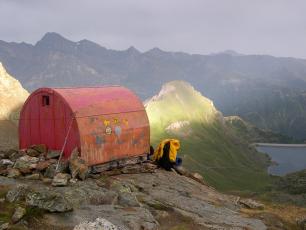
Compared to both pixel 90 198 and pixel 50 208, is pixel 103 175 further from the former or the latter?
pixel 50 208

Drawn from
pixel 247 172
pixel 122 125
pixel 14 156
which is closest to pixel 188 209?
pixel 122 125

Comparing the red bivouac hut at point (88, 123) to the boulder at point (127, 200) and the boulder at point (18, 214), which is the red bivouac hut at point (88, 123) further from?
the boulder at point (18, 214)

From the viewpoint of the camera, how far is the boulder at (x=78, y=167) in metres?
24.4

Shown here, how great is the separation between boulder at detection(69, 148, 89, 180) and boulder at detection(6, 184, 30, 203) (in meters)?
4.31

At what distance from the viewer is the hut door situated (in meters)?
27.9

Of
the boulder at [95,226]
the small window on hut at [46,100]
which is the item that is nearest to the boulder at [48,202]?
the boulder at [95,226]

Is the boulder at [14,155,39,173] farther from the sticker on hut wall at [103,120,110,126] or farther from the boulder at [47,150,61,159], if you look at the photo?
the sticker on hut wall at [103,120,110,126]

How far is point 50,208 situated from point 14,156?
33.3ft

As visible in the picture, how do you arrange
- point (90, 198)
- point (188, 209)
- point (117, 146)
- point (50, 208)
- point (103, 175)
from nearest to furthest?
point (50, 208) < point (90, 198) < point (188, 209) < point (103, 175) < point (117, 146)

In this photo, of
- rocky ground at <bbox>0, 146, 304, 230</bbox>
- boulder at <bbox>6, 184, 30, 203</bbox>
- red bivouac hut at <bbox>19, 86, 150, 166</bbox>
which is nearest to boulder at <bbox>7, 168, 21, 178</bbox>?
rocky ground at <bbox>0, 146, 304, 230</bbox>

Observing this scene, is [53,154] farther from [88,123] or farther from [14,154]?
[88,123]

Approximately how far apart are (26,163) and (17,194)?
5.95 metres

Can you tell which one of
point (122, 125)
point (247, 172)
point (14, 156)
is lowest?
point (247, 172)

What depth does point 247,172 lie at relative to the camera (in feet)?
589
